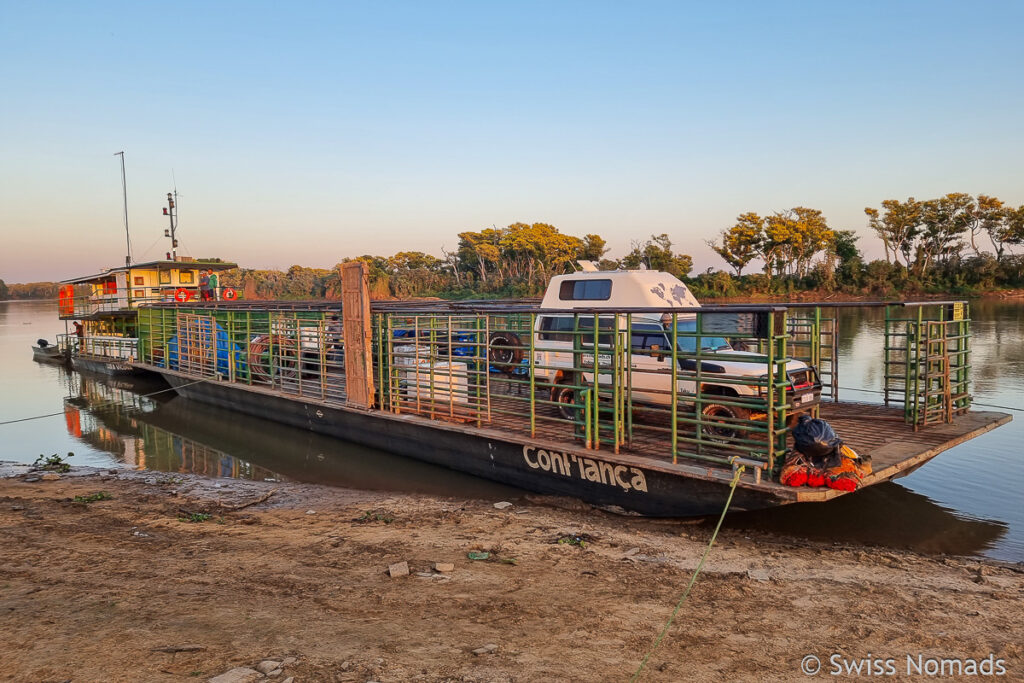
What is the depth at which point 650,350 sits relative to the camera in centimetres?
818

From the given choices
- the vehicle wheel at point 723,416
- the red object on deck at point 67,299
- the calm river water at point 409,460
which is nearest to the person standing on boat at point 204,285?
the calm river water at point 409,460

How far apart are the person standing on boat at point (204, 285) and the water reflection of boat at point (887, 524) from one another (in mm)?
24059

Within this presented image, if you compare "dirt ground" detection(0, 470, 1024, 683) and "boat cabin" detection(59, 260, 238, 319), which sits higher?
"boat cabin" detection(59, 260, 238, 319)

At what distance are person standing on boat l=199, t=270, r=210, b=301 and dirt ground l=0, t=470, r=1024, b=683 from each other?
20.0 meters

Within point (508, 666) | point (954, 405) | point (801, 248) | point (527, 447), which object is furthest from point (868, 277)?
point (508, 666)

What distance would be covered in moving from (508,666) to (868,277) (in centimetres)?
6177

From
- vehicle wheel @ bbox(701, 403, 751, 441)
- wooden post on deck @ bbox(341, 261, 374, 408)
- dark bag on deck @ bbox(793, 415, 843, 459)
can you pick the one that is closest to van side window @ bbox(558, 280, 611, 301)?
vehicle wheel @ bbox(701, 403, 751, 441)

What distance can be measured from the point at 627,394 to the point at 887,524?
3664 millimetres

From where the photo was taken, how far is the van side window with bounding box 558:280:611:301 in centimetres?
1177

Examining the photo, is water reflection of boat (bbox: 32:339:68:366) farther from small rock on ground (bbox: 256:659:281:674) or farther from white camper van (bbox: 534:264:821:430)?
small rock on ground (bbox: 256:659:281:674)

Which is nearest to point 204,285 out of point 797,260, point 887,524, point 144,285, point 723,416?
point 144,285

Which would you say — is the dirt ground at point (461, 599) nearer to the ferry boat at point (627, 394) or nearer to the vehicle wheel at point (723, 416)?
the ferry boat at point (627, 394)

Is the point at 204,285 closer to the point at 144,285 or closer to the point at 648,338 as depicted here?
the point at 144,285

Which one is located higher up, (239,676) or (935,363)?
(935,363)
